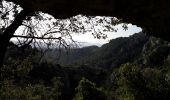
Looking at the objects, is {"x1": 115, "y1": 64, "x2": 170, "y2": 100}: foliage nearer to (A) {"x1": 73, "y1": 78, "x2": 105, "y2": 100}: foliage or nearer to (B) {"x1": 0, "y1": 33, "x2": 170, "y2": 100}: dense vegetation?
(B) {"x1": 0, "y1": 33, "x2": 170, "y2": 100}: dense vegetation

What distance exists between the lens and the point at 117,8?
966 centimetres

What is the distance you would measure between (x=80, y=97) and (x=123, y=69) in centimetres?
1020

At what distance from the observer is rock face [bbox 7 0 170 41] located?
925 cm

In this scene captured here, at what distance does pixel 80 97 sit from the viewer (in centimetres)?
7094

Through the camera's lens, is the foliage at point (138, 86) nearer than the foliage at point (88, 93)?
Yes

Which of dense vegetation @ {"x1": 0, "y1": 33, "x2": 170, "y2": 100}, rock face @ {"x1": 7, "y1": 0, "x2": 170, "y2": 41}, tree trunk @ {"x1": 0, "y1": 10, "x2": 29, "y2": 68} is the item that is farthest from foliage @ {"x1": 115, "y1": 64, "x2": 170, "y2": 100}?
rock face @ {"x1": 7, "y1": 0, "x2": 170, "y2": 41}

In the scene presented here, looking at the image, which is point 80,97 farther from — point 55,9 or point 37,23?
point 55,9

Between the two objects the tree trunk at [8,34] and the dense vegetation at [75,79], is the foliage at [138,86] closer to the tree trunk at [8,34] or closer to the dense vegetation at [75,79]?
the dense vegetation at [75,79]

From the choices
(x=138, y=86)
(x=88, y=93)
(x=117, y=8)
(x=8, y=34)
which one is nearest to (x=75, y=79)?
(x=88, y=93)

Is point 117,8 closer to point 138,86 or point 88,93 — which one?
point 88,93

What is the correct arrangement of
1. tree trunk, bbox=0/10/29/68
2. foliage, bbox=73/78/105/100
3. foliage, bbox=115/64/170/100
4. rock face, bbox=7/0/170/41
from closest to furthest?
rock face, bbox=7/0/170/41 < tree trunk, bbox=0/10/29/68 < foliage, bbox=115/64/170/100 < foliage, bbox=73/78/105/100

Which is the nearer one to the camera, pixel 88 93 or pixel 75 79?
pixel 88 93

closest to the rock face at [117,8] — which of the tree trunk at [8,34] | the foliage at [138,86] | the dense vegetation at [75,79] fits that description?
the tree trunk at [8,34]

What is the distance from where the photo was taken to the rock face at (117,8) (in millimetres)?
9250
